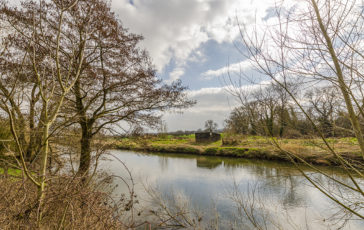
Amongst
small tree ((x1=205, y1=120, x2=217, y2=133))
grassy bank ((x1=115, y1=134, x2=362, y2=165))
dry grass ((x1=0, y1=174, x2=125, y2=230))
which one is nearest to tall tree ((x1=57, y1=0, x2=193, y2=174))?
grassy bank ((x1=115, y1=134, x2=362, y2=165))

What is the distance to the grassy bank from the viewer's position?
265cm

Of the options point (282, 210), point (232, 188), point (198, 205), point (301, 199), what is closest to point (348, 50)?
point (282, 210)

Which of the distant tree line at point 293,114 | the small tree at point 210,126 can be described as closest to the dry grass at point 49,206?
the distant tree line at point 293,114

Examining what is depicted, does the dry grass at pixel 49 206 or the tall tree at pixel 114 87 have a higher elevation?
the tall tree at pixel 114 87

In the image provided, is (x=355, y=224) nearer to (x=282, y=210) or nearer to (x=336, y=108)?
(x=282, y=210)

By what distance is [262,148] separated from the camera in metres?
3.50

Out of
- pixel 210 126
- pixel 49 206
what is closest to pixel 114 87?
pixel 49 206

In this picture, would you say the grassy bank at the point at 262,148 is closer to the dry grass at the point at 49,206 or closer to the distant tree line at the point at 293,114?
the distant tree line at the point at 293,114

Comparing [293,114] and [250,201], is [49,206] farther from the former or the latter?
[250,201]

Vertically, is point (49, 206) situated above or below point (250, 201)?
above

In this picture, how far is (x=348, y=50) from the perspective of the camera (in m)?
2.11

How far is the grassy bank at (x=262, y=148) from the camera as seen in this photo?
265cm

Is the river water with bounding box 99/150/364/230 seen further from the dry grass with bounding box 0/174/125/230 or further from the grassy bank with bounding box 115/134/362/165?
the dry grass with bounding box 0/174/125/230

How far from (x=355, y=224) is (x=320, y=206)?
1091 millimetres
